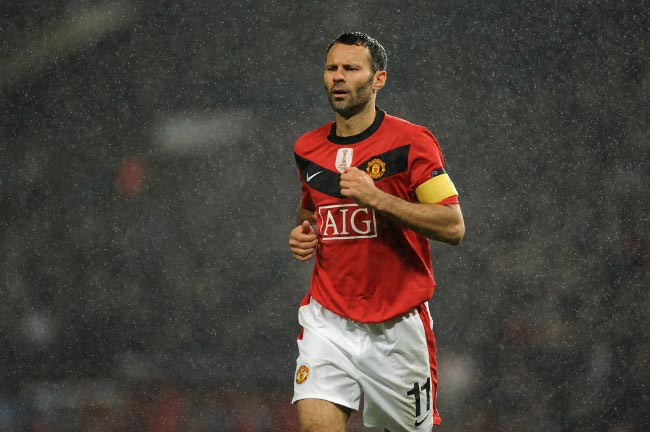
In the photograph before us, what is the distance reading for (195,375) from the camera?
3943mm

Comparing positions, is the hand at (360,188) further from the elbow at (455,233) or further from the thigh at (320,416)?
the thigh at (320,416)

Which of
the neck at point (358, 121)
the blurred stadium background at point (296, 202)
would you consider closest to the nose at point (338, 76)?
the neck at point (358, 121)

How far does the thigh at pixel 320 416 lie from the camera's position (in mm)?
2357

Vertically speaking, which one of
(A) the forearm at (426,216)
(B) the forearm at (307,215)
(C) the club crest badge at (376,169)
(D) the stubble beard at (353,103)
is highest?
(D) the stubble beard at (353,103)

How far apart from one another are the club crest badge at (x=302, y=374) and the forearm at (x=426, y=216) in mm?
491

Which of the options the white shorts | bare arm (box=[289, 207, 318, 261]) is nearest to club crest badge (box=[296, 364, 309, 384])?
the white shorts

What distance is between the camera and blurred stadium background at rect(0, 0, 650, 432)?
3934 mm

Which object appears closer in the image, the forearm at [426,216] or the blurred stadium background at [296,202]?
the forearm at [426,216]

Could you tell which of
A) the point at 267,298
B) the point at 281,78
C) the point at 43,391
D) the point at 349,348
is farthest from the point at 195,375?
the point at 349,348

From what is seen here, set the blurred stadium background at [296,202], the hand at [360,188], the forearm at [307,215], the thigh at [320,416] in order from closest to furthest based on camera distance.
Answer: the hand at [360,188] → the thigh at [320,416] → the forearm at [307,215] → the blurred stadium background at [296,202]

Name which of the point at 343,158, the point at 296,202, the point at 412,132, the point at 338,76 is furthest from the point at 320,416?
the point at 296,202

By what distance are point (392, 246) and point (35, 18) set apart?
245 centimetres

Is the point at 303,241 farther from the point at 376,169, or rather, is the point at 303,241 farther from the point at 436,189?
the point at 436,189

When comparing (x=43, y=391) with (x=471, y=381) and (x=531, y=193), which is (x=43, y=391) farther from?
(x=531, y=193)
